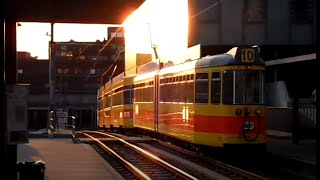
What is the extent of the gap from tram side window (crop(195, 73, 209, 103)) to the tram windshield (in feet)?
2.28

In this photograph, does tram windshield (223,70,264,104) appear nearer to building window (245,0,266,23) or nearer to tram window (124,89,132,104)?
tram window (124,89,132,104)

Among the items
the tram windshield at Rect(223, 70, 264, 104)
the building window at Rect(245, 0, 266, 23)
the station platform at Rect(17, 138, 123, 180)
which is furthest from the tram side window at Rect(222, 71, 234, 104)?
the building window at Rect(245, 0, 266, 23)

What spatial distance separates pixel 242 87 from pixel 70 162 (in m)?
5.03

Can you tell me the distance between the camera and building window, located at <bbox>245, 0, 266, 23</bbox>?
4144 centimetres

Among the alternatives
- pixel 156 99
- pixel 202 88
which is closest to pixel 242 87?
pixel 202 88

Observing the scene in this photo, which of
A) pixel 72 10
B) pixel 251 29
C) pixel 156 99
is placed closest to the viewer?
pixel 72 10

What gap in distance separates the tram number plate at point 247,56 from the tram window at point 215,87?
803mm

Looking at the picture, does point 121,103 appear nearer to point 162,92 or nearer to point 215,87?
point 162,92

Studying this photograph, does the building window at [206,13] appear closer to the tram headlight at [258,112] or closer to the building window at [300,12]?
the building window at [300,12]

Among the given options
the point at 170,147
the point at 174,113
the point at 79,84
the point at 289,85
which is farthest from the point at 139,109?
the point at 79,84

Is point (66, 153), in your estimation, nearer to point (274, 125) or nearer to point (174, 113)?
point (174, 113)

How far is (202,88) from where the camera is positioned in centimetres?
1788

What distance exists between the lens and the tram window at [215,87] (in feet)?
56.6

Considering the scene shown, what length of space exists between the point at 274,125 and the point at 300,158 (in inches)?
363
